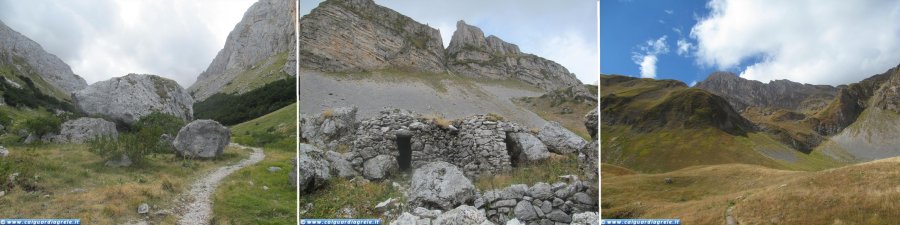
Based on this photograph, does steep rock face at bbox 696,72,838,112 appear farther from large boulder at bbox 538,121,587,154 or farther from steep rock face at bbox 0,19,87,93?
steep rock face at bbox 0,19,87,93

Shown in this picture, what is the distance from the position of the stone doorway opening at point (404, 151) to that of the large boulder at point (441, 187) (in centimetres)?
25

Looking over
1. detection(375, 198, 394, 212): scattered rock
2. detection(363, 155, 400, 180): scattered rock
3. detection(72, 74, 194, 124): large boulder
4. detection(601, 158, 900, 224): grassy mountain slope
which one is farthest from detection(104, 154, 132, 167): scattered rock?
detection(601, 158, 900, 224): grassy mountain slope

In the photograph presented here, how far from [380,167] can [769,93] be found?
8191cm

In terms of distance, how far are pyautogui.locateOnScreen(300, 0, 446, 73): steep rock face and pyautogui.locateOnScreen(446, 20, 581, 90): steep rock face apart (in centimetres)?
30

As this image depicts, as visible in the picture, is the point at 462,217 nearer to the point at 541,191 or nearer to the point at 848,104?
the point at 541,191

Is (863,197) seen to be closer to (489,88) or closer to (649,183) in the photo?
(489,88)

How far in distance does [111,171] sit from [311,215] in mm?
9072

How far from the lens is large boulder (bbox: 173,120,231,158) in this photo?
16.2 metres

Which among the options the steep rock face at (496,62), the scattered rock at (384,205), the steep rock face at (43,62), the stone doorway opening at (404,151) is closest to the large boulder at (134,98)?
the steep rock face at (43,62)

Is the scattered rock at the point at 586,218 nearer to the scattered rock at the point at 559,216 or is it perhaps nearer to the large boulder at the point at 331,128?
the scattered rock at the point at 559,216

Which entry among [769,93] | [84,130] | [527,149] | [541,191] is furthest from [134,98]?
[769,93]

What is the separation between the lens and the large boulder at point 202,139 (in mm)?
16248

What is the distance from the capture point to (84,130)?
15.6m

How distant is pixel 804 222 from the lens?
17.8 metres
